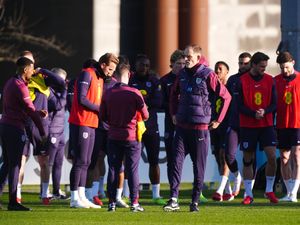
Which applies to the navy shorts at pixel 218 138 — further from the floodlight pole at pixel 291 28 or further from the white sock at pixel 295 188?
the floodlight pole at pixel 291 28

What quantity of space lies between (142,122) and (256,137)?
2651 millimetres

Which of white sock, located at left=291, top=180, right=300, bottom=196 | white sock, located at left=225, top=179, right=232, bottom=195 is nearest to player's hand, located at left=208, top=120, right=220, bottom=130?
white sock, located at left=291, top=180, right=300, bottom=196

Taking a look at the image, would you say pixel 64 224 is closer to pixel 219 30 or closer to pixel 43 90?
pixel 43 90

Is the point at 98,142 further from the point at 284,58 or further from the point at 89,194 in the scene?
the point at 284,58

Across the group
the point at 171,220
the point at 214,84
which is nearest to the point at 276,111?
the point at 214,84

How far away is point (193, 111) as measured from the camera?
2050cm

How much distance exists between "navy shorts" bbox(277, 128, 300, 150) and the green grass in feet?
3.65

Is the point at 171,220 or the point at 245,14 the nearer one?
the point at 171,220

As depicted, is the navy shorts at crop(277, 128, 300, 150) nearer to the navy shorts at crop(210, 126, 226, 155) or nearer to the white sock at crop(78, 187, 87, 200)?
the navy shorts at crop(210, 126, 226, 155)

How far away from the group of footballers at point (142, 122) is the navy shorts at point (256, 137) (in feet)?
0.05

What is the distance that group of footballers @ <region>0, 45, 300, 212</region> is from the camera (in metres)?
20.5

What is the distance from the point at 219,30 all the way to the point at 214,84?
20193 millimetres

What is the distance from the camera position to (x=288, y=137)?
76.6ft

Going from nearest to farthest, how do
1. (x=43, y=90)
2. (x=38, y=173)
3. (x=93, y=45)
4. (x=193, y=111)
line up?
1. (x=193, y=111)
2. (x=43, y=90)
3. (x=38, y=173)
4. (x=93, y=45)
